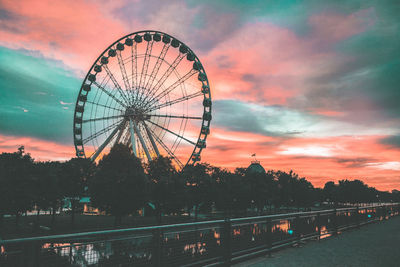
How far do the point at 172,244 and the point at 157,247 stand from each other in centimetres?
91

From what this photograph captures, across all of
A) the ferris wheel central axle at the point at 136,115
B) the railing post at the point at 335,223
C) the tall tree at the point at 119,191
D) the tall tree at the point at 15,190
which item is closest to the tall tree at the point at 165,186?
the tall tree at the point at 119,191

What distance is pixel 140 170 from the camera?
43906 millimetres

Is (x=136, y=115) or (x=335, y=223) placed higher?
(x=136, y=115)

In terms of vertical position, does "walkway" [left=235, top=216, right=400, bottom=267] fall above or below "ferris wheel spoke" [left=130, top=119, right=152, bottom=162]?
below

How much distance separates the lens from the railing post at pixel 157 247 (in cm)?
681

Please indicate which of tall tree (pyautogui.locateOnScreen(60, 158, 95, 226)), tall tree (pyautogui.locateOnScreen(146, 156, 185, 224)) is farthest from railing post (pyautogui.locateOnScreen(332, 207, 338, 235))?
tall tree (pyautogui.locateOnScreen(60, 158, 95, 226))

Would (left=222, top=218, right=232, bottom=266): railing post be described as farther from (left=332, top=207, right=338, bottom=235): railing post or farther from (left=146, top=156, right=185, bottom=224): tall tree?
(left=146, top=156, right=185, bottom=224): tall tree

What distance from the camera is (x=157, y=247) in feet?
22.5

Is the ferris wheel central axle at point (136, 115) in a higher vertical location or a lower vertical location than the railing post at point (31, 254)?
higher

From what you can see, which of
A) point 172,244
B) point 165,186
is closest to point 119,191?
point 165,186

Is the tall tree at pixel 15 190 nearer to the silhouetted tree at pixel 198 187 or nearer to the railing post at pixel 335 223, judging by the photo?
the silhouetted tree at pixel 198 187

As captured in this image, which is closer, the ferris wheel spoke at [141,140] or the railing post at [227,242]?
the railing post at [227,242]

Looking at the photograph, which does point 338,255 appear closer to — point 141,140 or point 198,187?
point 141,140

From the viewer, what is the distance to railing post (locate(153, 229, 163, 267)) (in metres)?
6.81
